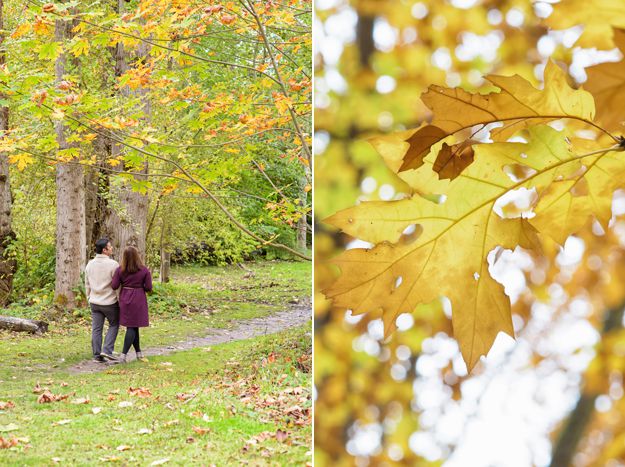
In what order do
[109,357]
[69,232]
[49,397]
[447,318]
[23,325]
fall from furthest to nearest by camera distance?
[69,232] < [23,325] < [109,357] < [49,397] < [447,318]

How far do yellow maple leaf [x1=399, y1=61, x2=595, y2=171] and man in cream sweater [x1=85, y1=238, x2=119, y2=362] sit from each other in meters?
1.80

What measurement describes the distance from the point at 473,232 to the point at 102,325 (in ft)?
6.08

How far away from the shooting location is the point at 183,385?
5.19 ft

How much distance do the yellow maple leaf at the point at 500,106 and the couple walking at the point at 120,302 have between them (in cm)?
173

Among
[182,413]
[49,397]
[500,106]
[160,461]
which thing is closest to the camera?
[500,106]

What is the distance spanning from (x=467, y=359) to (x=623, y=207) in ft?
0.71

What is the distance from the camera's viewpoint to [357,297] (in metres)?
0.17

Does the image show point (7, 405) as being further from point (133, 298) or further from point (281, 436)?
point (281, 436)

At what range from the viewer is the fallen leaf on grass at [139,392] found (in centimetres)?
149

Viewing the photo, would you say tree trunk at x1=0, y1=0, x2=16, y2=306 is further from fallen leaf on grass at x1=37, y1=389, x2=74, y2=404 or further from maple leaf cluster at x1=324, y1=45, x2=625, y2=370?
maple leaf cluster at x1=324, y1=45, x2=625, y2=370

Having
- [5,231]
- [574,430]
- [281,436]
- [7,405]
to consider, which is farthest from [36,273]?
[574,430]

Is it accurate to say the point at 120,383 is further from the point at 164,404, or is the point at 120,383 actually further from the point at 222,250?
the point at 222,250

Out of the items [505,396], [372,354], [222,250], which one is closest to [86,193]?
[222,250]

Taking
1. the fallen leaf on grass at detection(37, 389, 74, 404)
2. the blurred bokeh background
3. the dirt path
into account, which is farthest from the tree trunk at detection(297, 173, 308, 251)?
the blurred bokeh background
